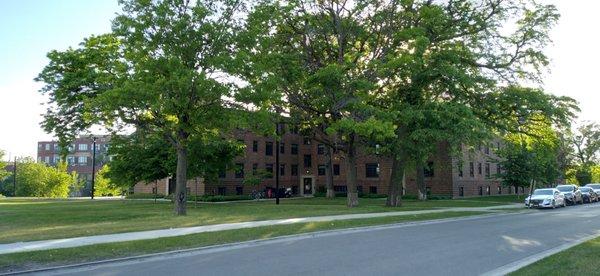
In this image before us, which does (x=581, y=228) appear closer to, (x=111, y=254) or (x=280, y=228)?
(x=280, y=228)

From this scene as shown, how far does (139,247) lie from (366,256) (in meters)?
5.66

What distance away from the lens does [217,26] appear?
988 inches

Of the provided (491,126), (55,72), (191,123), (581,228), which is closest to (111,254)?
A: (191,123)

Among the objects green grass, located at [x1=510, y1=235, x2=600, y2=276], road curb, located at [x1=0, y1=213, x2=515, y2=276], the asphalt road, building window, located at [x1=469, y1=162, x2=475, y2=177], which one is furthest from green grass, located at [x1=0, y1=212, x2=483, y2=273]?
building window, located at [x1=469, y1=162, x2=475, y2=177]

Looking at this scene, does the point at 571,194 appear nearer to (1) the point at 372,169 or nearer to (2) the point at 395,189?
(2) the point at 395,189

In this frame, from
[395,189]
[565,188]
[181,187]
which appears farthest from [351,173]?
[565,188]

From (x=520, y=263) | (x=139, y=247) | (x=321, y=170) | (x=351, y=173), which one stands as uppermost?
(x=321, y=170)

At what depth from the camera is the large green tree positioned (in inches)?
911

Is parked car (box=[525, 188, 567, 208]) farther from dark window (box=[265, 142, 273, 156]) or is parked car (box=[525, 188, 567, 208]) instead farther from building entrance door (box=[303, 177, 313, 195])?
building entrance door (box=[303, 177, 313, 195])

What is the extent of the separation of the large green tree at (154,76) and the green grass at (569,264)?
15.7m

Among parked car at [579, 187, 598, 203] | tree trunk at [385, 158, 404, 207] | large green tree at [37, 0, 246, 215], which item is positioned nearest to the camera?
large green tree at [37, 0, 246, 215]

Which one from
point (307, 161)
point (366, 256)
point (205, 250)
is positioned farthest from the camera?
point (307, 161)

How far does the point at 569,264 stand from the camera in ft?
33.8

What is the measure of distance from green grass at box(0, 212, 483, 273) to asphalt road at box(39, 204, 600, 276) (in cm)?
78
